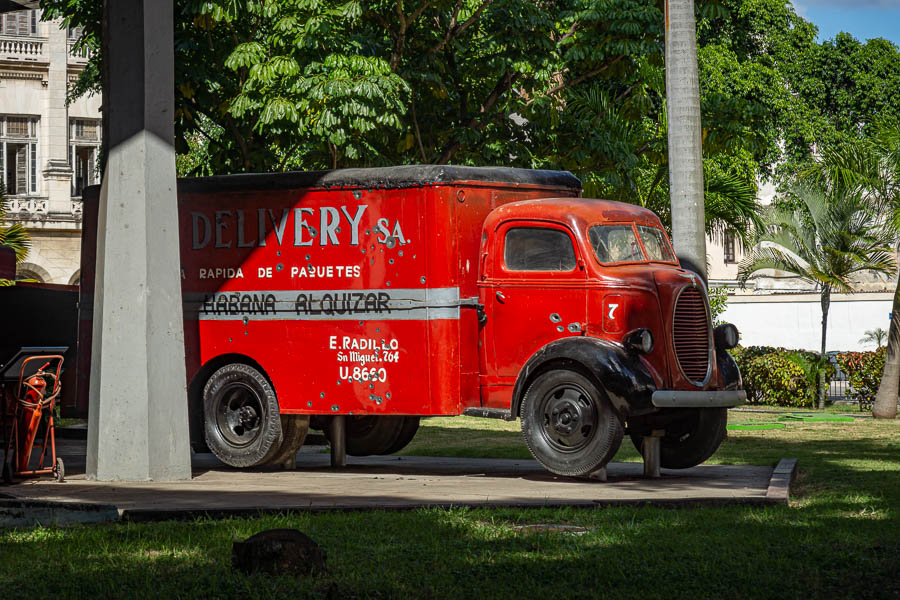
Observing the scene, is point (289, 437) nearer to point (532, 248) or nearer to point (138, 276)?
point (138, 276)

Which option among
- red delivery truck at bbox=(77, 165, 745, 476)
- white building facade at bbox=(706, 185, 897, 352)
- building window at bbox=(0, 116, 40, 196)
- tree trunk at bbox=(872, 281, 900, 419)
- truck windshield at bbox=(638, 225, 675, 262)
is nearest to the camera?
red delivery truck at bbox=(77, 165, 745, 476)

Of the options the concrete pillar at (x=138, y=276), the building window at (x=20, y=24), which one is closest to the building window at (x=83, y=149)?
the building window at (x=20, y=24)

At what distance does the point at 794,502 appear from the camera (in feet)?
33.7

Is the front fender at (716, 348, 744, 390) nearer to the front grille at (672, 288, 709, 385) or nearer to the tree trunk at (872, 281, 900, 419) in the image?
the front grille at (672, 288, 709, 385)

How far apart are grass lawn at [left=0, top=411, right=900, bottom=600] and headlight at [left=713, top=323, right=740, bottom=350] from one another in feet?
9.26

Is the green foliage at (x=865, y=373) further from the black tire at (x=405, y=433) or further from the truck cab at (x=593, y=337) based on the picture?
the truck cab at (x=593, y=337)

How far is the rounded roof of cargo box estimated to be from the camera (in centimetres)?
1243

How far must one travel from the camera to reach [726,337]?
13.0 metres

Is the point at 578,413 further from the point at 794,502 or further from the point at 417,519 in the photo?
the point at 417,519

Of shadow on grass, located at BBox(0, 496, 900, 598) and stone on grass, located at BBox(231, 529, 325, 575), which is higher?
stone on grass, located at BBox(231, 529, 325, 575)

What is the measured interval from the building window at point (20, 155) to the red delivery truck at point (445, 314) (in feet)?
95.5

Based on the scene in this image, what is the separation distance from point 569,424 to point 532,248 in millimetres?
1827

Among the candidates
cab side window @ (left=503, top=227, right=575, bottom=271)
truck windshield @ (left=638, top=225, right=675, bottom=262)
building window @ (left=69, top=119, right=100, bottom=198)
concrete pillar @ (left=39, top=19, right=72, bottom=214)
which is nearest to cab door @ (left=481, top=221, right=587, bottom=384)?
cab side window @ (left=503, top=227, right=575, bottom=271)

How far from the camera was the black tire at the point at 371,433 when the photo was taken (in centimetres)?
1509
